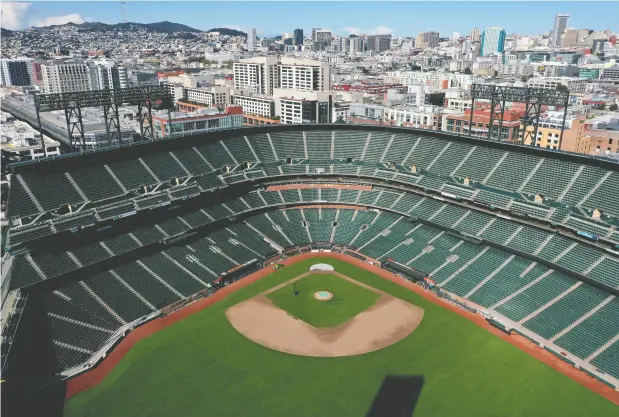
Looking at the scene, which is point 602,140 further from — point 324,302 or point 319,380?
point 319,380

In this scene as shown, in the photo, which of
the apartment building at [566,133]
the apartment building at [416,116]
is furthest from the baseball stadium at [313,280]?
the apartment building at [416,116]

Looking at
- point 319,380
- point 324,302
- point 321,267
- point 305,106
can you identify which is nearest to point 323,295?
point 324,302

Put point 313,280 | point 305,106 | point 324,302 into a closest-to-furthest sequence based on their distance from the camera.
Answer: point 324,302 → point 313,280 → point 305,106

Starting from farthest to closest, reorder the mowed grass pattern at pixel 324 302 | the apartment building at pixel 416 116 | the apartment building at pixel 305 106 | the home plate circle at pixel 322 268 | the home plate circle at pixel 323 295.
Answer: the apartment building at pixel 305 106
the apartment building at pixel 416 116
the home plate circle at pixel 322 268
the home plate circle at pixel 323 295
the mowed grass pattern at pixel 324 302

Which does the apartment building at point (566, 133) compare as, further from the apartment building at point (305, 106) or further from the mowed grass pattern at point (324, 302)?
the mowed grass pattern at point (324, 302)

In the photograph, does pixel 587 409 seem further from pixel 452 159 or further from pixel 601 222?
pixel 452 159

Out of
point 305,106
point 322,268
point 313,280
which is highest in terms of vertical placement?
point 305,106

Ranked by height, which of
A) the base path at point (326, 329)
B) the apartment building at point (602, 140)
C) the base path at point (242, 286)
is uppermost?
the apartment building at point (602, 140)
